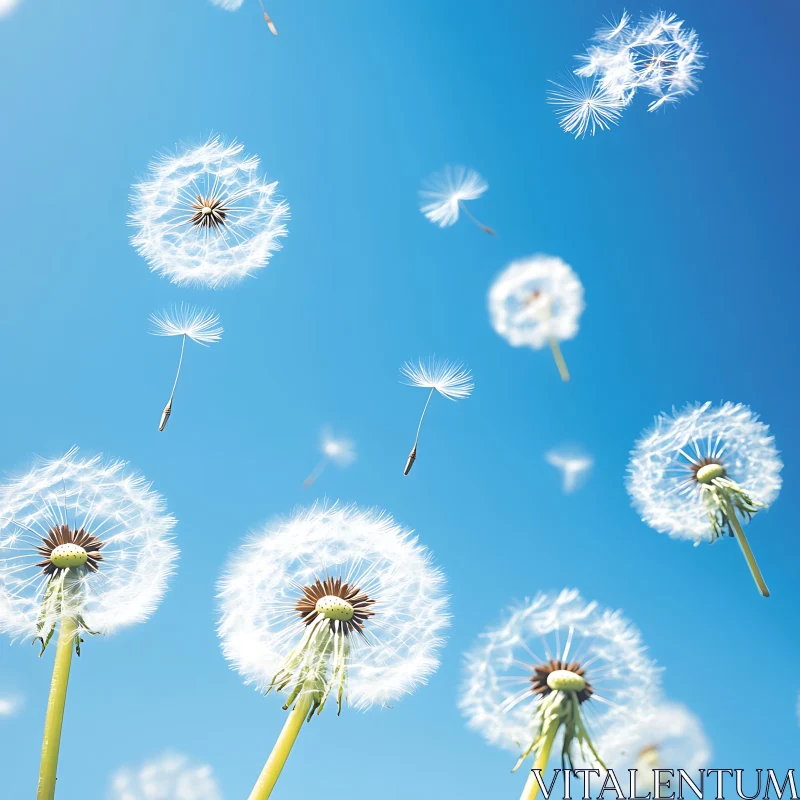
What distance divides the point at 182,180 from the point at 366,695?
11.8 meters

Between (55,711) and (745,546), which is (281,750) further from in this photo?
(745,546)

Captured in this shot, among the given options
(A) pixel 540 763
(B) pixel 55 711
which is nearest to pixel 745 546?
(A) pixel 540 763

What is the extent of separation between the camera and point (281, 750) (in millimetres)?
9648

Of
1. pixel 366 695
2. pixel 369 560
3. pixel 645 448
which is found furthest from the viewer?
pixel 645 448

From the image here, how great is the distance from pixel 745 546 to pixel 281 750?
10.3m

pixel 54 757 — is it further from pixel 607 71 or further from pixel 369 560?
pixel 607 71

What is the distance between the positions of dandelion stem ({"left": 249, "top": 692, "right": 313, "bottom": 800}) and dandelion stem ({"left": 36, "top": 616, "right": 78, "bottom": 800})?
2766 mm

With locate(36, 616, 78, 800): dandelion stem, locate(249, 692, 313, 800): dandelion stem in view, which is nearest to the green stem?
locate(249, 692, 313, 800): dandelion stem

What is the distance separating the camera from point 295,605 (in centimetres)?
1138

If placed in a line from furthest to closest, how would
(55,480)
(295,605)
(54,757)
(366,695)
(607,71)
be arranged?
(607,71)
(55,480)
(295,605)
(366,695)
(54,757)

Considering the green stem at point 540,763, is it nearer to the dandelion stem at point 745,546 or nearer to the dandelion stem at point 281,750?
the dandelion stem at point 281,750

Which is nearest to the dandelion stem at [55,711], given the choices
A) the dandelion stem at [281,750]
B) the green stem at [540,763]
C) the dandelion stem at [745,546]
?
the dandelion stem at [281,750]

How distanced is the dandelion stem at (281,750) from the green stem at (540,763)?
3.09 meters

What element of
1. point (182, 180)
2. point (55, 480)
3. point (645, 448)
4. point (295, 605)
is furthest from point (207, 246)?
point (645, 448)
